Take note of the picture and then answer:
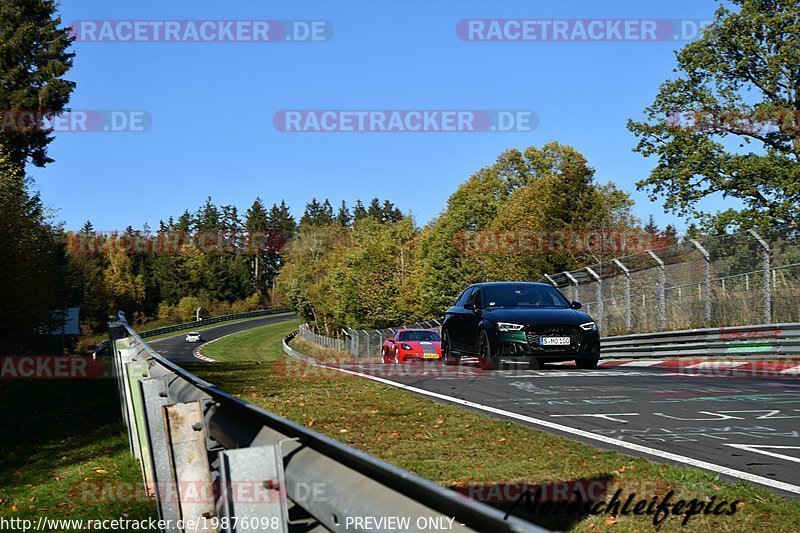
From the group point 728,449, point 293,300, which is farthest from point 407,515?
point 293,300

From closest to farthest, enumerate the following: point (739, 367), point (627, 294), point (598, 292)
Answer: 1. point (739, 367)
2. point (627, 294)
3. point (598, 292)

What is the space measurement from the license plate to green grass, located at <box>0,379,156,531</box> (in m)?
7.47

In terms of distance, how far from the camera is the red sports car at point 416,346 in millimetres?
27672

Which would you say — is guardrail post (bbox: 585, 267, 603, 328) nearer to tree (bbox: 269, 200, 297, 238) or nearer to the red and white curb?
the red and white curb

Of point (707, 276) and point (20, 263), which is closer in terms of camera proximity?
point (707, 276)

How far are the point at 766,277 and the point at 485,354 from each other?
23.6 ft

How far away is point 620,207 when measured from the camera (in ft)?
244

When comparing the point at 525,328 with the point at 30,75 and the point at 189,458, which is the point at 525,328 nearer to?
the point at 189,458

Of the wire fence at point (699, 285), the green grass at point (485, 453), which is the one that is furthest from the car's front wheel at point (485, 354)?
the wire fence at point (699, 285)

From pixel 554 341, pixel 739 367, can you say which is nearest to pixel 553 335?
pixel 554 341

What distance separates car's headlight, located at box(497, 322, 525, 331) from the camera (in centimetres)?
1623

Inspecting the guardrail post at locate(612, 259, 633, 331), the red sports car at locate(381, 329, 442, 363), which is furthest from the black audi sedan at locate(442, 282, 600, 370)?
the red sports car at locate(381, 329, 442, 363)

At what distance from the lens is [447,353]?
1972 cm

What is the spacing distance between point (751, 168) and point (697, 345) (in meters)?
13.2
